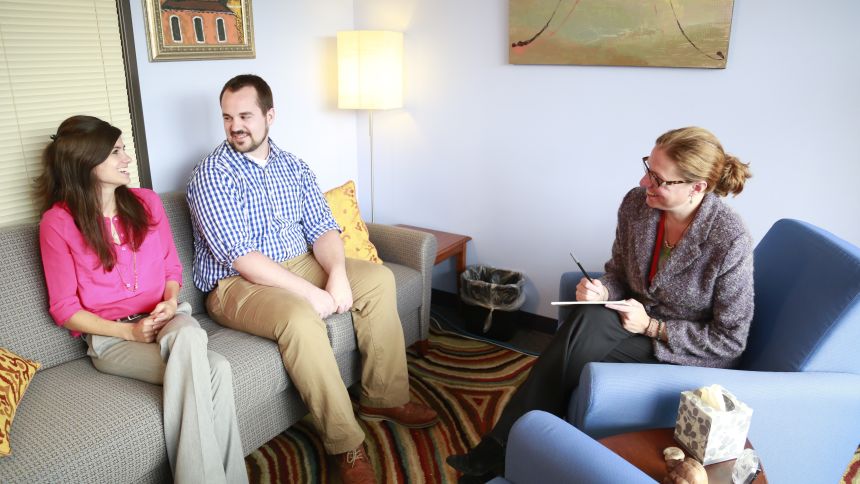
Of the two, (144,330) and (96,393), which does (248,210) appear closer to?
(144,330)

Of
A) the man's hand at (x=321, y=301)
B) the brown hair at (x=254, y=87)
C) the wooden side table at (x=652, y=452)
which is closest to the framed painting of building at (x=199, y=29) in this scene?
the brown hair at (x=254, y=87)

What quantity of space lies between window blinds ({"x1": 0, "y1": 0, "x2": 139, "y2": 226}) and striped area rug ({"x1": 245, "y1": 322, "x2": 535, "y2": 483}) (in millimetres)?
1148

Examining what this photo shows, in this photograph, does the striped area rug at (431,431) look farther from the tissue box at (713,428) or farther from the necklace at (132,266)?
the tissue box at (713,428)

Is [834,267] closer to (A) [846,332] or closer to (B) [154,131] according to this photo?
(A) [846,332]

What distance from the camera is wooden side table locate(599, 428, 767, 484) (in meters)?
1.31

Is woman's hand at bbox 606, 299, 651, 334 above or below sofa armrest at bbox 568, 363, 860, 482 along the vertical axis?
above

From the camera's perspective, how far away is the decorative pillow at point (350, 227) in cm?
256

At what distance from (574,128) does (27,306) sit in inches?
83.7

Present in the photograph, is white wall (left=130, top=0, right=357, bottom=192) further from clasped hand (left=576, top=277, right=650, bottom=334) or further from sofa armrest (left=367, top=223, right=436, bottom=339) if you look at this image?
clasped hand (left=576, top=277, right=650, bottom=334)

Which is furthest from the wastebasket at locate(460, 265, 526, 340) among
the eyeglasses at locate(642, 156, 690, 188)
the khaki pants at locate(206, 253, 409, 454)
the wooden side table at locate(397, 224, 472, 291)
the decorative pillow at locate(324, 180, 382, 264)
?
the eyeglasses at locate(642, 156, 690, 188)

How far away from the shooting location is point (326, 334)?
203 centimetres

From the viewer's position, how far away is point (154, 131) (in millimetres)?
2352

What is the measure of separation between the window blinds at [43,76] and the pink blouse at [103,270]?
0.95 ft

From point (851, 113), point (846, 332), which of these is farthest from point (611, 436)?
point (851, 113)
